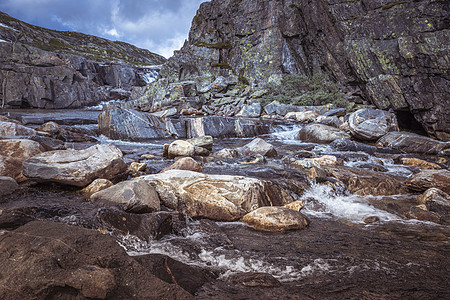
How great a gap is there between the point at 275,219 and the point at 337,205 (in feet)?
7.06

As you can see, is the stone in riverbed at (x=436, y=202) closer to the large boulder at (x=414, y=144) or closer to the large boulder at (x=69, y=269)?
the large boulder at (x=69, y=269)

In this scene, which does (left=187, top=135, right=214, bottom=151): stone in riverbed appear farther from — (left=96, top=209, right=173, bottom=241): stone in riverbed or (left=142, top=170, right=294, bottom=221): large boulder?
(left=96, top=209, right=173, bottom=241): stone in riverbed

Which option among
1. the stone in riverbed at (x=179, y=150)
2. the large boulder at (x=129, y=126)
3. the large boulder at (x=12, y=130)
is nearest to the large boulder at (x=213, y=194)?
the stone in riverbed at (x=179, y=150)

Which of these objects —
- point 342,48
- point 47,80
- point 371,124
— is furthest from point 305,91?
point 47,80

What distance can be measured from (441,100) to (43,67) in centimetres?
5107

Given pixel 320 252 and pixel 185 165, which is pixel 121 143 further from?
pixel 320 252

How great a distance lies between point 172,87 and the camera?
98.3 feet

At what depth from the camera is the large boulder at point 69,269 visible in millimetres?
1604

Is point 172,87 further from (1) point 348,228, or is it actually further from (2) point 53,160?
(1) point 348,228

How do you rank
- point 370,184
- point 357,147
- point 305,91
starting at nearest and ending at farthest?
point 370,184, point 357,147, point 305,91

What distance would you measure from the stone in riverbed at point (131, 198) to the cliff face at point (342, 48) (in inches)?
A: 714

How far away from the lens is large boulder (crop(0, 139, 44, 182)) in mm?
5276

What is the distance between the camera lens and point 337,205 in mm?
5512

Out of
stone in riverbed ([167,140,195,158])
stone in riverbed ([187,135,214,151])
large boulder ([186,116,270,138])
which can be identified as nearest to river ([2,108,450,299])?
stone in riverbed ([167,140,195,158])
